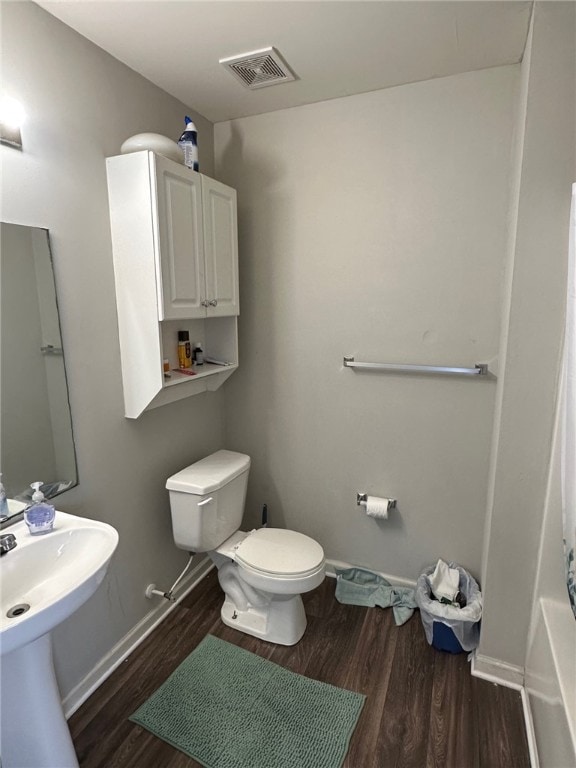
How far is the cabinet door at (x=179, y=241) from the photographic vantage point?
5.42ft

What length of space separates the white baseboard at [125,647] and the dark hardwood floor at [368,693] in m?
0.03

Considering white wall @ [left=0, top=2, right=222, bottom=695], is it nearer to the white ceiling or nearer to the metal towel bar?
the white ceiling

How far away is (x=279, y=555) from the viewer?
1.94 m

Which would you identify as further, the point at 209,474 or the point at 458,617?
the point at 209,474

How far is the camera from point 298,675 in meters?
1.81

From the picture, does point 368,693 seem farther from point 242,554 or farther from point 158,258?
point 158,258

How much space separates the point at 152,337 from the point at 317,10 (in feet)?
4.03

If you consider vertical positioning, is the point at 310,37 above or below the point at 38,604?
above

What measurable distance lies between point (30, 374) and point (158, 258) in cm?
60

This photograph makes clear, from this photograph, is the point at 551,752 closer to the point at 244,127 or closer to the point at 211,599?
the point at 211,599

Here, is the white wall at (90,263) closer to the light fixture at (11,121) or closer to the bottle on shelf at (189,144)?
the light fixture at (11,121)

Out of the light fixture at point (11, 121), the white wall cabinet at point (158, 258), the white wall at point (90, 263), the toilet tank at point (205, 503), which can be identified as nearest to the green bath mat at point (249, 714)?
the white wall at point (90, 263)

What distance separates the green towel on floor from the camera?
215cm

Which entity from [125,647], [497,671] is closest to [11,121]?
[125,647]
